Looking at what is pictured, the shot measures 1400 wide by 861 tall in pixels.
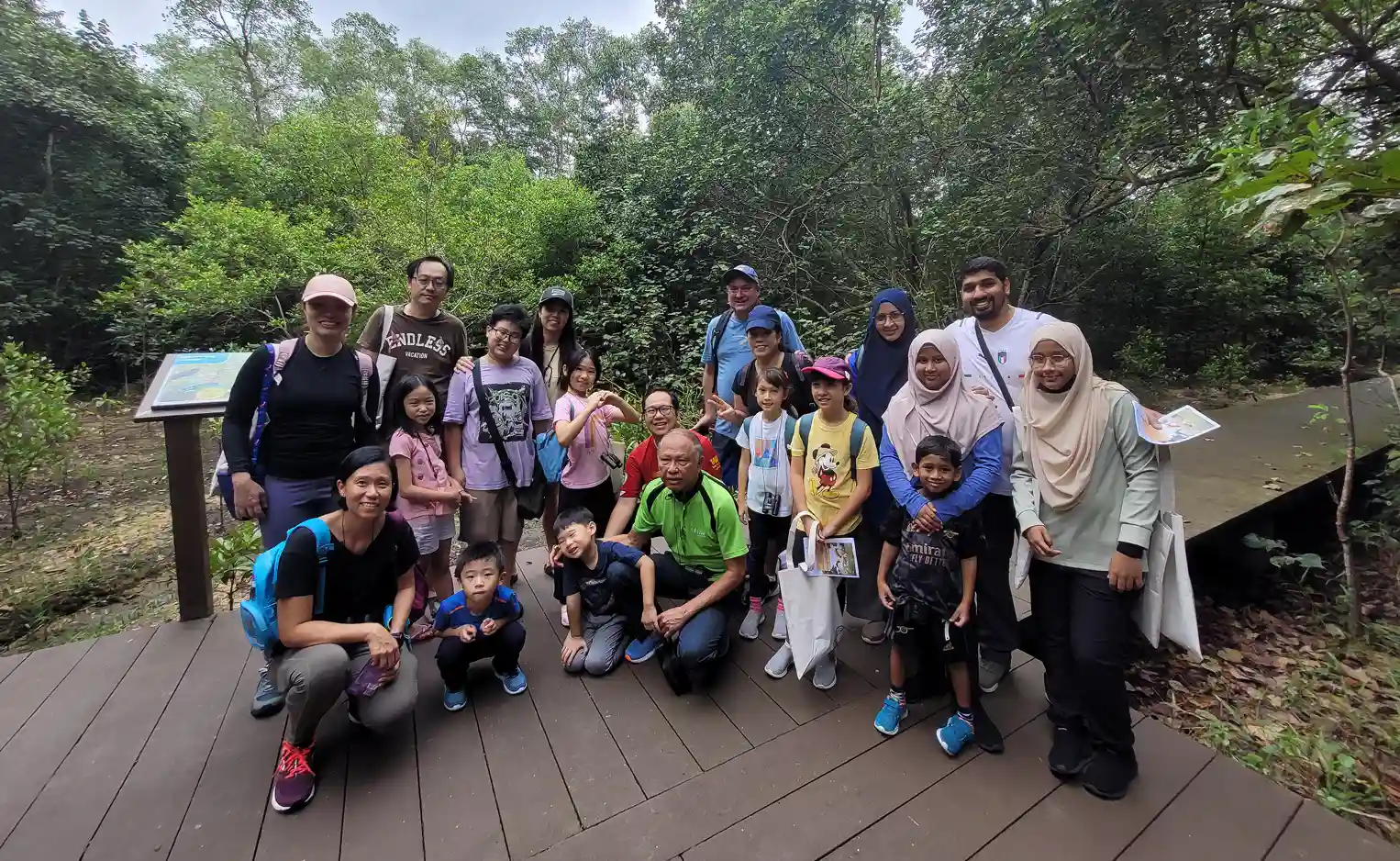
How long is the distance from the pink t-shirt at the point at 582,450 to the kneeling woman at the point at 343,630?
956mm

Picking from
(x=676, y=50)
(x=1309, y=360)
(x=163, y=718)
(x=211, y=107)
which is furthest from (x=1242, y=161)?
(x=211, y=107)

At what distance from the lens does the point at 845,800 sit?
72.6 inches

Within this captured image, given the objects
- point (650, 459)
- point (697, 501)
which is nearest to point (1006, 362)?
point (697, 501)

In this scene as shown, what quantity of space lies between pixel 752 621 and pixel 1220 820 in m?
1.69

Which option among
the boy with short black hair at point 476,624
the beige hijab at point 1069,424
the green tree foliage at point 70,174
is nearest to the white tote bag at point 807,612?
the beige hijab at point 1069,424

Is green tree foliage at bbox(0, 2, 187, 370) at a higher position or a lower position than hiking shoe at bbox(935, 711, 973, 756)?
higher

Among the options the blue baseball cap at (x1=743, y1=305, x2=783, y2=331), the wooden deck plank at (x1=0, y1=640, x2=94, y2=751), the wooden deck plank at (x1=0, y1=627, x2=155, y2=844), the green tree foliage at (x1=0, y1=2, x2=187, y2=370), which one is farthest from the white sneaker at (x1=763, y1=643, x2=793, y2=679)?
the green tree foliage at (x1=0, y1=2, x2=187, y2=370)

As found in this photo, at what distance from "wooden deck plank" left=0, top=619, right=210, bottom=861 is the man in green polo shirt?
5.84 ft

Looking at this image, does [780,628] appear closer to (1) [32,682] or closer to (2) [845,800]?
(2) [845,800]

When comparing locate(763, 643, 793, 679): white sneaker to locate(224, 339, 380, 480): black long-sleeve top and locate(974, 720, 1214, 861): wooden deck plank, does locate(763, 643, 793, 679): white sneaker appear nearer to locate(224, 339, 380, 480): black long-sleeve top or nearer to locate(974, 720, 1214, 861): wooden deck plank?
locate(974, 720, 1214, 861): wooden deck plank

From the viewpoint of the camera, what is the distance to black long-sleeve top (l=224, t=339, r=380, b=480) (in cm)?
224

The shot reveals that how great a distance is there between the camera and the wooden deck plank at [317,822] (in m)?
1.70

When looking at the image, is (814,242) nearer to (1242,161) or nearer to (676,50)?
(676,50)

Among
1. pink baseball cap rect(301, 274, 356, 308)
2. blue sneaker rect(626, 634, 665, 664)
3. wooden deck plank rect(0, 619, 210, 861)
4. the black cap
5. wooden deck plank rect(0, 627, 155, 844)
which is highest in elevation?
the black cap
